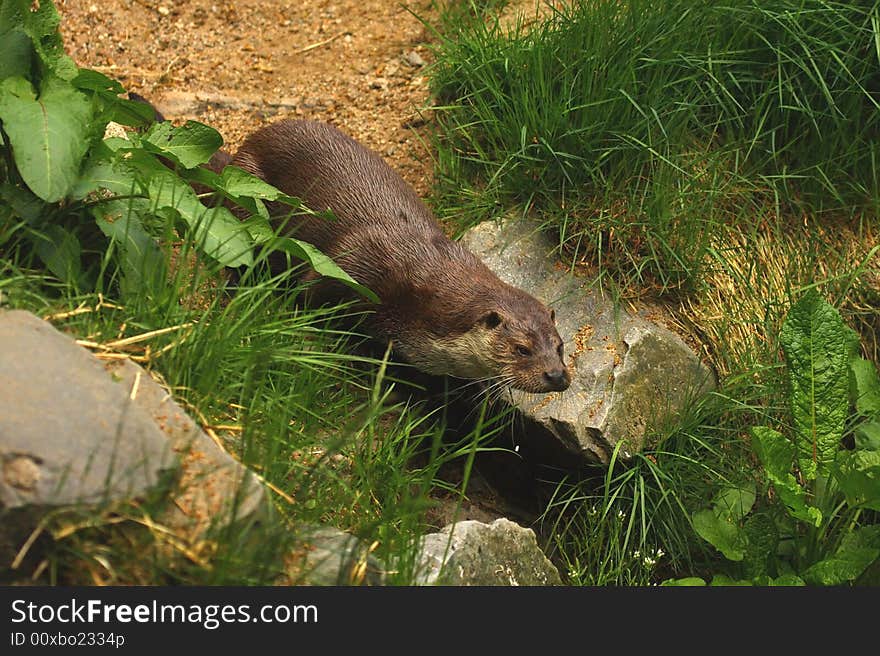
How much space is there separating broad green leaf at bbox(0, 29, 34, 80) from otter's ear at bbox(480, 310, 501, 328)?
5.37 ft

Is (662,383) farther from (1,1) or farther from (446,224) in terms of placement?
(1,1)

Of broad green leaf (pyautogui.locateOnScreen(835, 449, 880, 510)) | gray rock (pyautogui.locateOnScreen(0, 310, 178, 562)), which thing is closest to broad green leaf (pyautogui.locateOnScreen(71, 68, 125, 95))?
gray rock (pyautogui.locateOnScreen(0, 310, 178, 562))

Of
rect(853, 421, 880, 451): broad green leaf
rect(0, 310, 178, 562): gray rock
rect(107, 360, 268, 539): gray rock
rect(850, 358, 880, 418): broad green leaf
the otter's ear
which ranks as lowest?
rect(853, 421, 880, 451): broad green leaf

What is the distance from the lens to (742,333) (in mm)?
4242

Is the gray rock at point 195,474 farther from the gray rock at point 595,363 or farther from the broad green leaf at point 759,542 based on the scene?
the broad green leaf at point 759,542

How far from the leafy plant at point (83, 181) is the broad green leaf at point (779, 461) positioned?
1468mm

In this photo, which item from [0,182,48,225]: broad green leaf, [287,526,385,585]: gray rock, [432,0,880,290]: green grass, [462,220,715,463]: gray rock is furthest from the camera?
[432,0,880,290]: green grass

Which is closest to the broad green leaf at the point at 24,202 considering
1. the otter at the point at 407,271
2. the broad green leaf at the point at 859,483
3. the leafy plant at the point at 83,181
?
the leafy plant at the point at 83,181

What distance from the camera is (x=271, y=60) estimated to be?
17.0 ft

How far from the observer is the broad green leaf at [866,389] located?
12.3ft

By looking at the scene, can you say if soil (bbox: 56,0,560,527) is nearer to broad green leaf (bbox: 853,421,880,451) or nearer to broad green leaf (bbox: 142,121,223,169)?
broad green leaf (bbox: 142,121,223,169)

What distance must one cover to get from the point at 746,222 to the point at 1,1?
2.93 metres

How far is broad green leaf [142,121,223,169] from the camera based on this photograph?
3.34 metres

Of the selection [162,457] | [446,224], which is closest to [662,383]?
[446,224]
